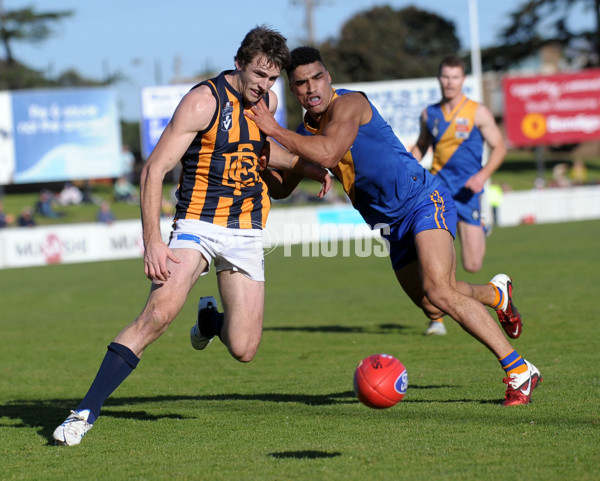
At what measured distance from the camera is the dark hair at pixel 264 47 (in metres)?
5.41

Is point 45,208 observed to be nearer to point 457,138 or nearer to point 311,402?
point 457,138

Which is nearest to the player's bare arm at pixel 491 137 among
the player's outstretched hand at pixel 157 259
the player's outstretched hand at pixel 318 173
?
the player's outstretched hand at pixel 318 173

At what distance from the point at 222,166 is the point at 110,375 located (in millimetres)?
1504

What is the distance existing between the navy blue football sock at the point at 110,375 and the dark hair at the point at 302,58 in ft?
6.85

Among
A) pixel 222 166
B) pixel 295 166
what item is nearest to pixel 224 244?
pixel 222 166

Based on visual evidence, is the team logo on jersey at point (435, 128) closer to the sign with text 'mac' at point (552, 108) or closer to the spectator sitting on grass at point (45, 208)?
the spectator sitting on grass at point (45, 208)

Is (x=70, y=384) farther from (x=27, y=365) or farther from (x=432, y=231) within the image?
(x=432, y=231)

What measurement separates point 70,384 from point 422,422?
3.54 m

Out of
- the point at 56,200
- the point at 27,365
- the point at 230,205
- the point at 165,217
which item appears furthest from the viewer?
the point at 56,200

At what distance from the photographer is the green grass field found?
451cm

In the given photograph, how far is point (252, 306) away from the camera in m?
5.83

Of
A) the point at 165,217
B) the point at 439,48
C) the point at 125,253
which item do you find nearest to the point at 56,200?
the point at 165,217

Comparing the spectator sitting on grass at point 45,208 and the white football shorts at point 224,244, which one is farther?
the spectator sitting on grass at point 45,208

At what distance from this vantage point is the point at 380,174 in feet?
19.4
